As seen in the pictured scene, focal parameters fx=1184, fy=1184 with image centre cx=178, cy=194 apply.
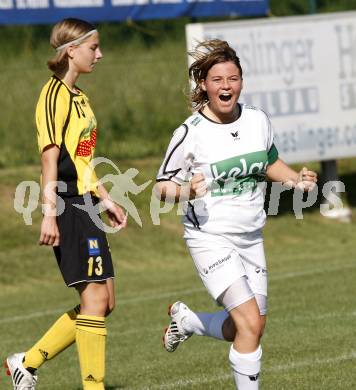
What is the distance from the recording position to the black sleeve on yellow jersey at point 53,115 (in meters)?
6.71

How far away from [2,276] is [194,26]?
14.4 ft

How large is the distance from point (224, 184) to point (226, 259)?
411mm

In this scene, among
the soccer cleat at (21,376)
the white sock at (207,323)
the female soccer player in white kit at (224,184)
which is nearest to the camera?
the female soccer player in white kit at (224,184)

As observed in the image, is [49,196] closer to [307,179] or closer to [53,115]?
[53,115]

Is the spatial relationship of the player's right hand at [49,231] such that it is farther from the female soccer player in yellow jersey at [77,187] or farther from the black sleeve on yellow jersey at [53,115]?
the black sleeve on yellow jersey at [53,115]

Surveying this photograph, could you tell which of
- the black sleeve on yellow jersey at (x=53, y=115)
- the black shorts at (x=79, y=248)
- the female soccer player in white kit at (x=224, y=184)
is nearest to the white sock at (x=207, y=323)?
the female soccer player in white kit at (x=224, y=184)

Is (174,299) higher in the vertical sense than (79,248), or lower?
lower

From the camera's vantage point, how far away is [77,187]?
686 centimetres

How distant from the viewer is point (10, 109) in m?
17.3

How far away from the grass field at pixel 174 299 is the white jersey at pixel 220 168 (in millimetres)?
1325

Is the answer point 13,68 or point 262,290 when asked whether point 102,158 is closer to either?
point 13,68

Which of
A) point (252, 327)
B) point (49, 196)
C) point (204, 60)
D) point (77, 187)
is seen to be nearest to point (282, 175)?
point (204, 60)

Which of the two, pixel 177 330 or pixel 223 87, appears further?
pixel 177 330

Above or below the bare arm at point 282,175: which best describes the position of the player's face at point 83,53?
above
